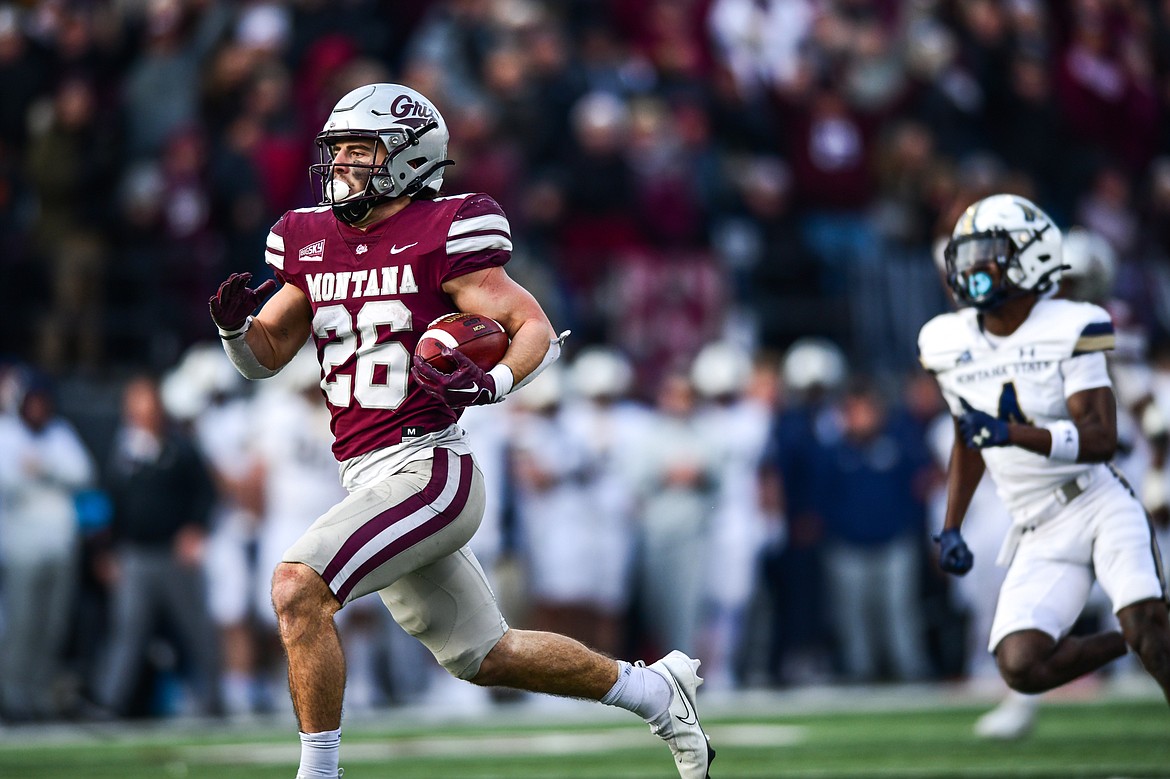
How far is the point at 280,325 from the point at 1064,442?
2469 millimetres

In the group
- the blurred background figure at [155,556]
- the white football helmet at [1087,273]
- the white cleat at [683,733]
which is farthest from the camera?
the blurred background figure at [155,556]

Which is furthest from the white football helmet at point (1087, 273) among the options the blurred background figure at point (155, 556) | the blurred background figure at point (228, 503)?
the blurred background figure at point (155, 556)

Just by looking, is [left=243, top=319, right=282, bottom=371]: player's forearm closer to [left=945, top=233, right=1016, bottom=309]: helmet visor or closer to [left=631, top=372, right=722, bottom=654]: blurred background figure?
[left=945, top=233, right=1016, bottom=309]: helmet visor

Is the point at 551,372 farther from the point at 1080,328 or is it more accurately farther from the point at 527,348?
the point at 527,348

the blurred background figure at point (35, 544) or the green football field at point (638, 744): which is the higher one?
the blurred background figure at point (35, 544)

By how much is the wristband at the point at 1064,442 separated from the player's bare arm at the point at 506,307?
5.58ft

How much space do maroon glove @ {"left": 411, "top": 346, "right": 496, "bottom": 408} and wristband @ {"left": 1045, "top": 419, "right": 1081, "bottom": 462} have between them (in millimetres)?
1948

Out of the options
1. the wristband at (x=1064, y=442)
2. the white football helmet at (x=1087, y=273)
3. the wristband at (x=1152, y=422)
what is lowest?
the wristband at (x=1064, y=442)

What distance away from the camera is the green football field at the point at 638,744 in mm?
7266

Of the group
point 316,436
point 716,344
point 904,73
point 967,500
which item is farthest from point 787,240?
Result: point 967,500

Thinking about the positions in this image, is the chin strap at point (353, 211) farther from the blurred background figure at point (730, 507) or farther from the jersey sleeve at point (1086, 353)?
the blurred background figure at point (730, 507)

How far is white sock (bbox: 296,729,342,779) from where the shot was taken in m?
4.66

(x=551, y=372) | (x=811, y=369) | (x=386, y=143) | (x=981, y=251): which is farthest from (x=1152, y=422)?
(x=386, y=143)

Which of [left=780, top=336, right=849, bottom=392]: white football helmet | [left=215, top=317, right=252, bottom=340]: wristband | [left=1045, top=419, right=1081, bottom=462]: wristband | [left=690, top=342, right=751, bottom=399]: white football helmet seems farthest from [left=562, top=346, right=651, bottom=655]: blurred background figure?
[left=215, top=317, right=252, bottom=340]: wristband
